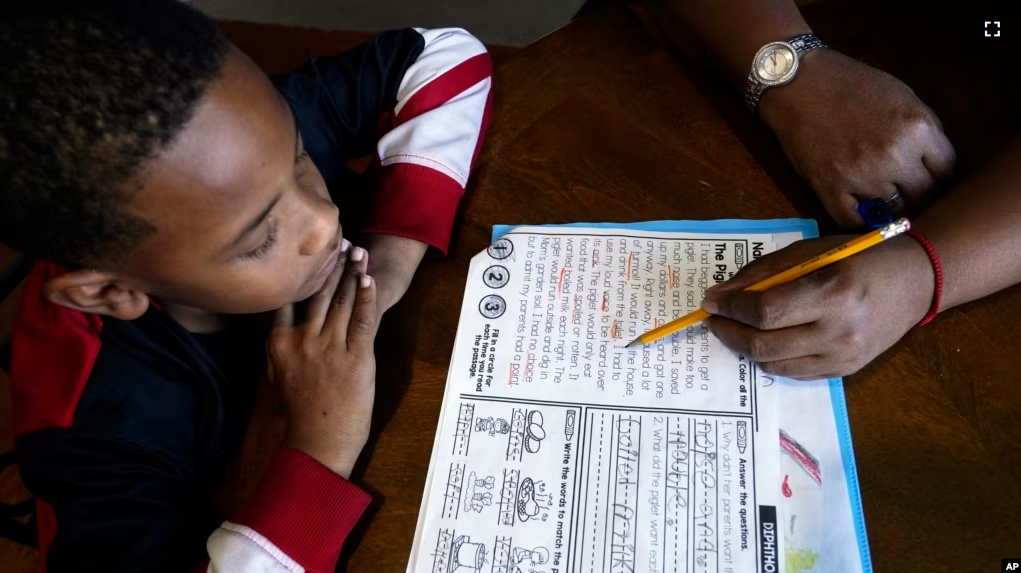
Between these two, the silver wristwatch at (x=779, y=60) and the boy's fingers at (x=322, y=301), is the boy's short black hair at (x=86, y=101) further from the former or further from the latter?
the silver wristwatch at (x=779, y=60)

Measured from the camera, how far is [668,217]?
652 millimetres

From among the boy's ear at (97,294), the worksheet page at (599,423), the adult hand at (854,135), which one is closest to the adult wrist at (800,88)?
the adult hand at (854,135)

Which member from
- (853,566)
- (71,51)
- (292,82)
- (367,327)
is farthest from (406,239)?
(853,566)

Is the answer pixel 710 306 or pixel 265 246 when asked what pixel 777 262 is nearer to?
pixel 710 306

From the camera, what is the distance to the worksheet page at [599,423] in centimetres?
52

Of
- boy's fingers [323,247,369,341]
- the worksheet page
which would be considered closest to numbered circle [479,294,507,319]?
the worksheet page

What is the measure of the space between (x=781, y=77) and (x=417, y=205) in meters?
0.36

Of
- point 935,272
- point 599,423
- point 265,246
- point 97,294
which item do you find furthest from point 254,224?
point 935,272

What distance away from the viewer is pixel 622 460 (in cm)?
55

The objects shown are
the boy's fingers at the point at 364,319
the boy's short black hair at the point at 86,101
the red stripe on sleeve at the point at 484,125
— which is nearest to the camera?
the boy's short black hair at the point at 86,101

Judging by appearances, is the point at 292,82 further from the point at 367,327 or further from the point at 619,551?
the point at 619,551

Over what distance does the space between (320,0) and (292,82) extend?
1.12 metres

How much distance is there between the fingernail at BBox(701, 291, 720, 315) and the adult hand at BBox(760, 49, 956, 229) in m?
0.14

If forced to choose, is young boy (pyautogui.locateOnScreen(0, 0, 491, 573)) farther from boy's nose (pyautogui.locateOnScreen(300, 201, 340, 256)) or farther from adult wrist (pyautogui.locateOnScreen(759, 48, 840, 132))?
adult wrist (pyautogui.locateOnScreen(759, 48, 840, 132))
